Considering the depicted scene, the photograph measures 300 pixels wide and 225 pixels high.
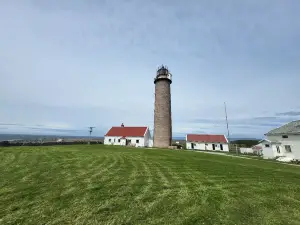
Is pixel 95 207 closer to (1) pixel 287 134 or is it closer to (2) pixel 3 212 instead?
(2) pixel 3 212

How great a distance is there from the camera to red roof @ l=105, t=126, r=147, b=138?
53.1 metres

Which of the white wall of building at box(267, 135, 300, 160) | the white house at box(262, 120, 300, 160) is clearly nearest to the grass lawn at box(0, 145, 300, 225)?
the white wall of building at box(267, 135, 300, 160)

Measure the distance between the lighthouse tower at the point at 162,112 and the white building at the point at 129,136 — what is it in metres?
7.66

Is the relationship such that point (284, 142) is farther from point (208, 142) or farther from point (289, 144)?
point (208, 142)

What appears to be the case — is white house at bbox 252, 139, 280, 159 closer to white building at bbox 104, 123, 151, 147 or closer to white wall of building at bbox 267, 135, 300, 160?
white wall of building at bbox 267, 135, 300, 160

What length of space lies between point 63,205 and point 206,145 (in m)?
56.3

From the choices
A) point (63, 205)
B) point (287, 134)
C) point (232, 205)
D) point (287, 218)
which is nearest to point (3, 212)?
point (63, 205)

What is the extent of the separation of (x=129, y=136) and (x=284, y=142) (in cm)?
3715

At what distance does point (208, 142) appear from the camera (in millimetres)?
58406

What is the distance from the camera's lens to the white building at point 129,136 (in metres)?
52.1

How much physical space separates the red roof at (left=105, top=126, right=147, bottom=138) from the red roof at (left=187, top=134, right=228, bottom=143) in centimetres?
1771

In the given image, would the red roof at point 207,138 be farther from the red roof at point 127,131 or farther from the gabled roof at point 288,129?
the gabled roof at point 288,129

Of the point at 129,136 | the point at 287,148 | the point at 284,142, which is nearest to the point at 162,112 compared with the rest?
the point at 129,136

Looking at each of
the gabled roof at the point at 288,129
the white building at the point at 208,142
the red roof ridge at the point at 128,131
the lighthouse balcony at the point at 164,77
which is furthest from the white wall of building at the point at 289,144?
the red roof ridge at the point at 128,131
